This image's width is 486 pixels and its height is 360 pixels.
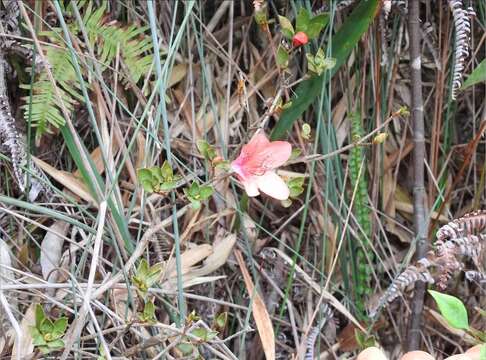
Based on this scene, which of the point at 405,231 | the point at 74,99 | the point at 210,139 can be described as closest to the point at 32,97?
the point at 74,99

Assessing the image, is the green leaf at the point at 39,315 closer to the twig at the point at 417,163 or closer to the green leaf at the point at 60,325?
the green leaf at the point at 60,325

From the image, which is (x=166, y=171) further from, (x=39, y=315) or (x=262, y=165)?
(x=39, y=315)

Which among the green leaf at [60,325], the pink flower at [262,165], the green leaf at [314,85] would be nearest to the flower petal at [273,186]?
the pink flower at [262,165]

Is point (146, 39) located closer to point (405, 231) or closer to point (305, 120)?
point (305, 120)

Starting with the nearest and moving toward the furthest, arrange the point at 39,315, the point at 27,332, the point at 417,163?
the point at 39,315, the point at 27,332, the point at 417,163

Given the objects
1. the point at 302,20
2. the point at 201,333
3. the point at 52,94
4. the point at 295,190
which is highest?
the point at 302,20

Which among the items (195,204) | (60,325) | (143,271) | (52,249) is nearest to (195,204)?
(195,204)

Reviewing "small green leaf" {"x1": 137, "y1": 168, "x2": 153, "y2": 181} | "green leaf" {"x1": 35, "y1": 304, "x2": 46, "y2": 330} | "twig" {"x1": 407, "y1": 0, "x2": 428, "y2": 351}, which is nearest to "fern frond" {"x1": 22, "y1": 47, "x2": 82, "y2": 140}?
"small green leaf" {"x1": 137, "y1": 168, "x2": 153, "y2": 181}
